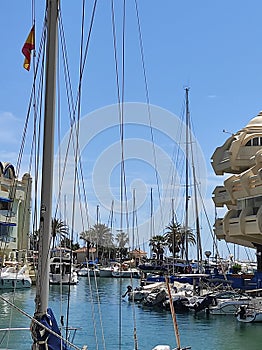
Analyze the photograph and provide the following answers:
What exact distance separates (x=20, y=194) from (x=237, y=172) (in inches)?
1367

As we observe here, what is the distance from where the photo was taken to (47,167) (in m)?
10.5

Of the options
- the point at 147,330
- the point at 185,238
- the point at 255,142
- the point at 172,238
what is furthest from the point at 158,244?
the point at 147,330

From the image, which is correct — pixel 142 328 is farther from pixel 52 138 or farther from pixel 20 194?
pixel 20 194

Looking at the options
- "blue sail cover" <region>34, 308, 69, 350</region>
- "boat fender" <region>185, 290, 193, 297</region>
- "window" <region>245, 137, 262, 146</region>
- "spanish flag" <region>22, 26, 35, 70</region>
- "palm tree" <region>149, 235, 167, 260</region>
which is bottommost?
"blue sail cover" <region>34, 308, 69, 350</region>

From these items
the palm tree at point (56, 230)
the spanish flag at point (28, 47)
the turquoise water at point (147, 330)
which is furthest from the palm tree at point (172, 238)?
the spanish flag at point (28, 47)

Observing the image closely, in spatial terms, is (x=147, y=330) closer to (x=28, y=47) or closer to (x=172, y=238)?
(x=28, y=47)

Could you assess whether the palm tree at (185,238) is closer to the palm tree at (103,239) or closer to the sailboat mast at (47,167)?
the palm tree at (103,239)

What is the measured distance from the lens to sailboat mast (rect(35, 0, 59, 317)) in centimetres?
1048

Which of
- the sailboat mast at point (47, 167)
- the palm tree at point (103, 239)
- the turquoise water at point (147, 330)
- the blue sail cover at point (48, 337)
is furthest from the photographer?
the palm tree at point (103, 239)

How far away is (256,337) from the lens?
115 feet

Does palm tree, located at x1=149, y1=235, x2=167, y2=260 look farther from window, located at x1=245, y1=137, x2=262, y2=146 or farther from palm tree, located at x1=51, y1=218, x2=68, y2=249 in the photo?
window, located at x1=245, y1=137, x2=262, y2=146

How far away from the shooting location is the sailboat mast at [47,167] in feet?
34.4

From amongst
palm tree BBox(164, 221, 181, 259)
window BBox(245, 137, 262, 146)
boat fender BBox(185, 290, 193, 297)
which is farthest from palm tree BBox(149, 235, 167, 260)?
boat fender BBox(185, 290, 193, 297)

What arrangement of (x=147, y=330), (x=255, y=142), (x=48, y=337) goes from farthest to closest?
(x=255, y=142), (x=147, y=330), (x=48, y=337)
